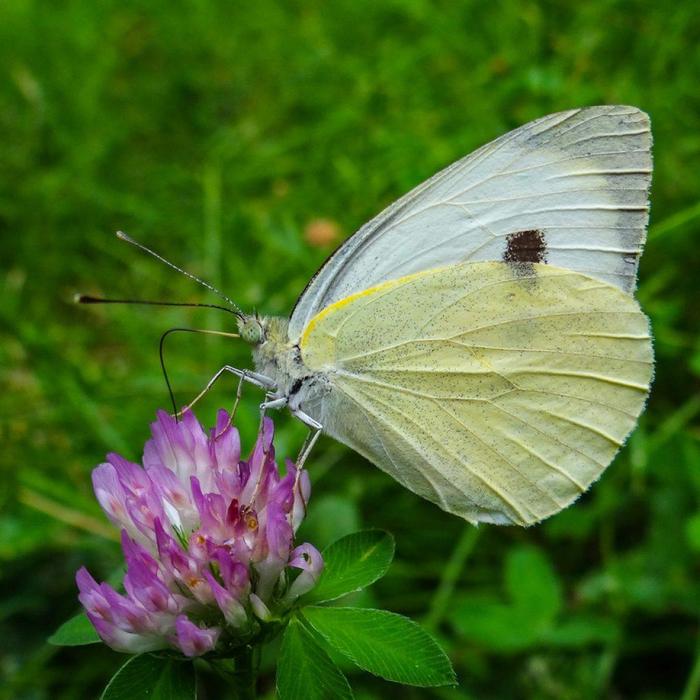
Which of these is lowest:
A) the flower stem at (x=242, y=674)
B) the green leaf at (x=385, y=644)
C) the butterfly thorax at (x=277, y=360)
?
the flower stem at (x=242, y=674)

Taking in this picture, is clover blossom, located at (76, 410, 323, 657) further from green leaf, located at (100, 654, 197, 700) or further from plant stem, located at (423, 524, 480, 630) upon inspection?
plant stem, located at (423, 524, 480, 630)

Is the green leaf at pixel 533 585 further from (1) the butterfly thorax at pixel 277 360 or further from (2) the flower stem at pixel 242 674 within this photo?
(2) the flower stem at pixel 242 674

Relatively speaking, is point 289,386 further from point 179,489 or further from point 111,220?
point 111,220

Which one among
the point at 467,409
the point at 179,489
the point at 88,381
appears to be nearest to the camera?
the point at 179,489

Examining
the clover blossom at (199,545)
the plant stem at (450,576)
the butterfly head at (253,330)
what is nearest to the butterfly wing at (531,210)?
the butterfly head at (253,330)

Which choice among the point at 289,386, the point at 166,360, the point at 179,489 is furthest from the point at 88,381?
the point at 179,489

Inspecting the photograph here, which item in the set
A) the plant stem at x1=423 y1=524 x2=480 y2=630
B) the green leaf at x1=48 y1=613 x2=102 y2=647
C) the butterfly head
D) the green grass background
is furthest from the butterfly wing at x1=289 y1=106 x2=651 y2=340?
the plant stem at x1=423 y1=524 x2=480 y2=630

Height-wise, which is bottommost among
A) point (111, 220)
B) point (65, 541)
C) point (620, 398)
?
point (65, 541)
